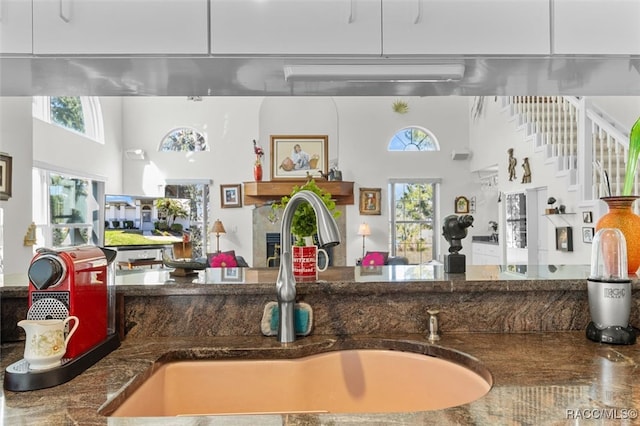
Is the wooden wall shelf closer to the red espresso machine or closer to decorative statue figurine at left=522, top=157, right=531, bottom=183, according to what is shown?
decorative statue figurine at left=522, top=157, right=531, bottom=183

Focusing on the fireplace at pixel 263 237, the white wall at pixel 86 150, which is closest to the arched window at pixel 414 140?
the fireplace at pixel 263 237

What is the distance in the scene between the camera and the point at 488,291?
1281 mm

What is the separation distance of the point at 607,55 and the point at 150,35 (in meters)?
1.51

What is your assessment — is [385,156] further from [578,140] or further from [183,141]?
[183,141]

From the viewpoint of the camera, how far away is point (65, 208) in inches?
243

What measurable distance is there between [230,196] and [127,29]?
6.44m

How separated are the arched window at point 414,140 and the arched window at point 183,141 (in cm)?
358

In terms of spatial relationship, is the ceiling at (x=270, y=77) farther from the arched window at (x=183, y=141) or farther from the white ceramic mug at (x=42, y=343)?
the arched window at (x=183, y=141)

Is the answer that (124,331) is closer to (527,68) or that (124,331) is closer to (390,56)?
(390,56)

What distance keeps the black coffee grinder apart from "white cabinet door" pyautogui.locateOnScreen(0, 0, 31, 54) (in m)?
1.87

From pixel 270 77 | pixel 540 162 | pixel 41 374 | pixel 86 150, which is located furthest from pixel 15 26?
pixel 86 150

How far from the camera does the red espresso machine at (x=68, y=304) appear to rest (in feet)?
2.89

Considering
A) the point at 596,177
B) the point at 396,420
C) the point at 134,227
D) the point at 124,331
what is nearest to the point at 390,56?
the point at 396,420

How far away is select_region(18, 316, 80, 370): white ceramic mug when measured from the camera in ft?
2.89
